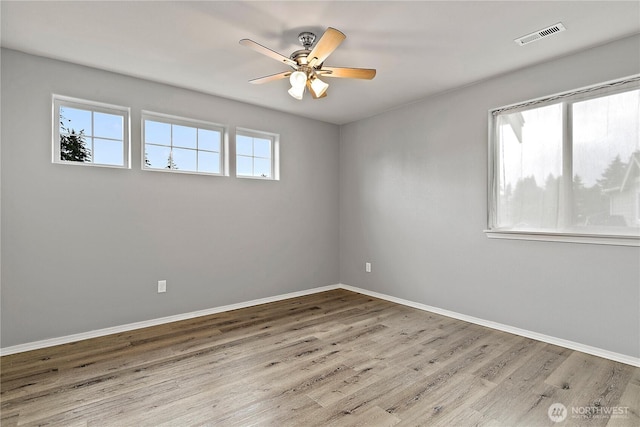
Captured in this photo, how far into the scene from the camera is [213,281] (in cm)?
382

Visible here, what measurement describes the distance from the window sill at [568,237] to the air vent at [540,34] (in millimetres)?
1644

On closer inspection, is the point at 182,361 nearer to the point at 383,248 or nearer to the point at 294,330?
the point at 294,330

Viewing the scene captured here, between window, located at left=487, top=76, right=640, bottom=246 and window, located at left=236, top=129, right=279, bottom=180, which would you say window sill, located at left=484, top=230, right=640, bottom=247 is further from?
window, located at left=236, top=129, right=279, bottom=180

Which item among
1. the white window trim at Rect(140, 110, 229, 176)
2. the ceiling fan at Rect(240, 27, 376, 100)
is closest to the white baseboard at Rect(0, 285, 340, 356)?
the white window trim at Rect(140, 110, 229, 176)

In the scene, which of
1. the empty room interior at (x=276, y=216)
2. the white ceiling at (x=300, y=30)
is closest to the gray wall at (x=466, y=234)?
the empty room interior at (x=276, y=216)

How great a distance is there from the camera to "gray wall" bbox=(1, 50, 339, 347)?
2.75 metres

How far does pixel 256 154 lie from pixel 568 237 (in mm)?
3503

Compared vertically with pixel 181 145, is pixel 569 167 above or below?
below

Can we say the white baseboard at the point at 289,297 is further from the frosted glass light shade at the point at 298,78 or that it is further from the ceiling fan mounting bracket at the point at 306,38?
the ceiling fan mounting bracket at the point at 306,38

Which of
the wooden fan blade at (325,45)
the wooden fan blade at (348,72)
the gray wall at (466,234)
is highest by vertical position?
the wooden fan blade at (325,45)

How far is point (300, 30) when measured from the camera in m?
2.45

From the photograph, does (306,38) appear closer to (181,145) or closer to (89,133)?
(181,145)

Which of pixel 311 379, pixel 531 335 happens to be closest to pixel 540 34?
pixel 531 335

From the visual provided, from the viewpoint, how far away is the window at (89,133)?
2.99 metres
